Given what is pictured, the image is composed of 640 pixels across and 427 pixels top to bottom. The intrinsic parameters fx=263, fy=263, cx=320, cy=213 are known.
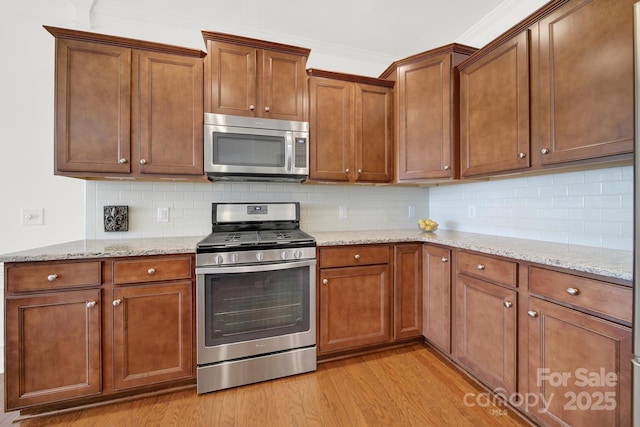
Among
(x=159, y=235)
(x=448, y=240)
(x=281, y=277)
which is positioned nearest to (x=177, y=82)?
(x=159, y=235)

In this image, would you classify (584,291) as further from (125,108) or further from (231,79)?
(125,108)

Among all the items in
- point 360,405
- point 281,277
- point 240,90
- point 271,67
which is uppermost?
point 271,67

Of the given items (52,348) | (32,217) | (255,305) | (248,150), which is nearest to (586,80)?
(248,150)

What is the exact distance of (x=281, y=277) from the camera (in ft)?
6.08

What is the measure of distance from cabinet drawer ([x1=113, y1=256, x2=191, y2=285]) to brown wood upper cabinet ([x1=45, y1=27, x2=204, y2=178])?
64cm

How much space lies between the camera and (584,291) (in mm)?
1151

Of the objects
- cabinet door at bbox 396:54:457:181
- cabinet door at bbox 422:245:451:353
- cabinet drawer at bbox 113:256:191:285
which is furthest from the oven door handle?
cabinet door at bbox 396:54:457:181

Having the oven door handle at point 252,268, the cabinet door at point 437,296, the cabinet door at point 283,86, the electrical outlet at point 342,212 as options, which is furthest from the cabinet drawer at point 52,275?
the cabinet door at point 437,296

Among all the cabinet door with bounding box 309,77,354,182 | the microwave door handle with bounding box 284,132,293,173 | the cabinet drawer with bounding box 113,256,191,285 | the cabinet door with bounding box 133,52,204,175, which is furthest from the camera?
the cabinet door with bounding box 309,77,354,182

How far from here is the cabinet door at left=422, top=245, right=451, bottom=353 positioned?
1948mm

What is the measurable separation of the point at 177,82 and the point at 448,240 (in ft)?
7.51

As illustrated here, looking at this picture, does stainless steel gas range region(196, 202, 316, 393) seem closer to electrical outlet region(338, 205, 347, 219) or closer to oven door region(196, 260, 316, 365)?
oven door region(196, 260, 316, 365)

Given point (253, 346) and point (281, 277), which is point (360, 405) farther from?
point (281, 277)

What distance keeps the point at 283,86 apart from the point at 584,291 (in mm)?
2194
